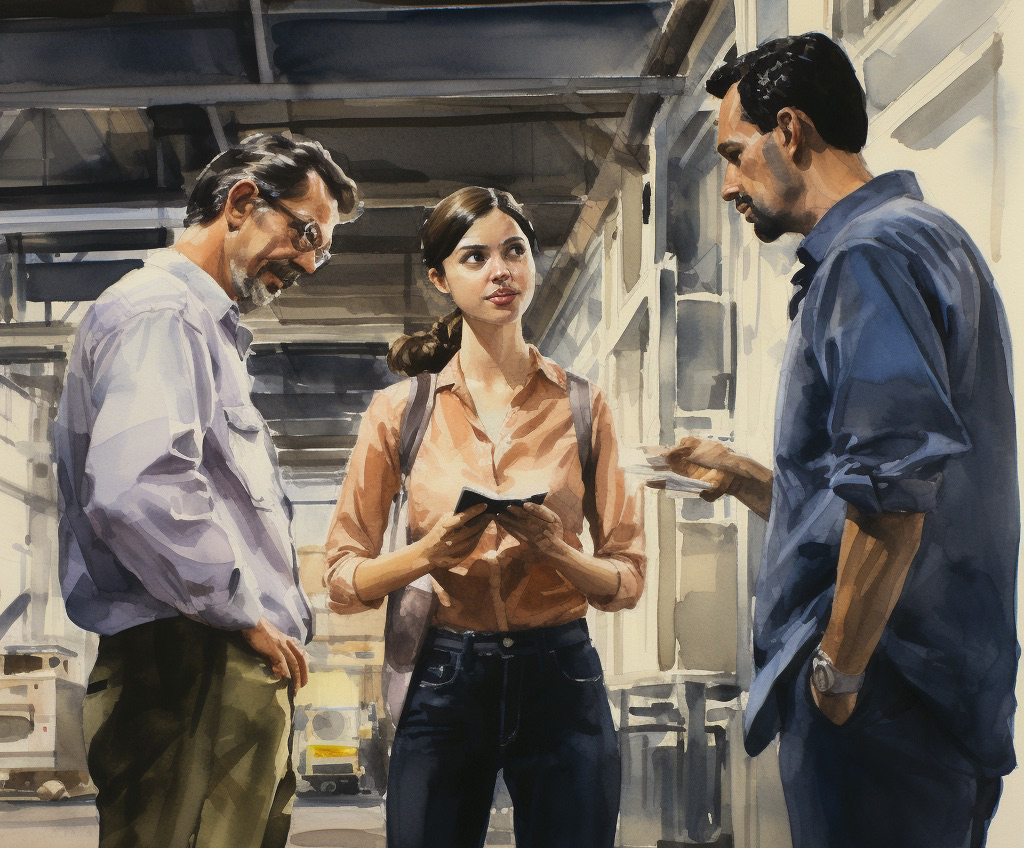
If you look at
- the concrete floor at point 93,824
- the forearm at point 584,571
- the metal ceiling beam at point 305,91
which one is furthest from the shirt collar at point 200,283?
the concrete floor at point 93,824

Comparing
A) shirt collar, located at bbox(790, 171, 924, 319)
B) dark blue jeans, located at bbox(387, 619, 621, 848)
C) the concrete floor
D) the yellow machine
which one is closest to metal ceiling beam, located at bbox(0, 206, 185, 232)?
the concrete floor

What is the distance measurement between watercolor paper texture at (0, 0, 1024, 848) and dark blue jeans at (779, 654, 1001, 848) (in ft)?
1.64

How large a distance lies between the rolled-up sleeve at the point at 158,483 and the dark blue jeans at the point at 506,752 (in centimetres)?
37

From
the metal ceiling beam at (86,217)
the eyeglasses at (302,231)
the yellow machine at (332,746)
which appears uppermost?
the metal ceiling beam at (86,217)

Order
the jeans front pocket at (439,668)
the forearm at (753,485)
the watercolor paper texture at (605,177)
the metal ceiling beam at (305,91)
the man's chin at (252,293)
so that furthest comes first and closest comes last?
the metal ceiling beam at (305,91) → the watercolor paper texture at (605,177) → the man's chin at (252,293) → the forearm at (753,485) → the jeans front pocket at (439,668)

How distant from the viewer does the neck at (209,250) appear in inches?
94.7

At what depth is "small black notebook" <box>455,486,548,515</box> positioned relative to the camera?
2025 millimetres

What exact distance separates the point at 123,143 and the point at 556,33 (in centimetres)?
257

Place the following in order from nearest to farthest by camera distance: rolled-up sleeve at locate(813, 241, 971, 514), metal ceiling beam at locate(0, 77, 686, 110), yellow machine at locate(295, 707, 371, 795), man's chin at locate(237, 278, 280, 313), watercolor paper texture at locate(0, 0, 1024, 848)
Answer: rolled-up sleeve at locate(813, 241, 971, 514)
man's chin at locate(237, 278, 280, 313)
watercolor paper texture at locate(0, 0, 1024, 848)
metal ceiling beam at locate(0, 77, 686, 110)
yellow machine at locate(295, 707, 371, 795)

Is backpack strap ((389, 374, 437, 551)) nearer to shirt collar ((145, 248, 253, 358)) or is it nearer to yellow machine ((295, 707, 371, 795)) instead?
shirt collar ((145, 248, 253, 358))

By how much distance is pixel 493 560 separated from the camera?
221 cm

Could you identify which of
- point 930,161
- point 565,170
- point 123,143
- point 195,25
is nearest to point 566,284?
point 565,170

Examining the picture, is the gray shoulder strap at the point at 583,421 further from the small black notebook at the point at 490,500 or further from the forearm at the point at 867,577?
the forearm at the point at 867,577

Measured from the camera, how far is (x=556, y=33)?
411cm
